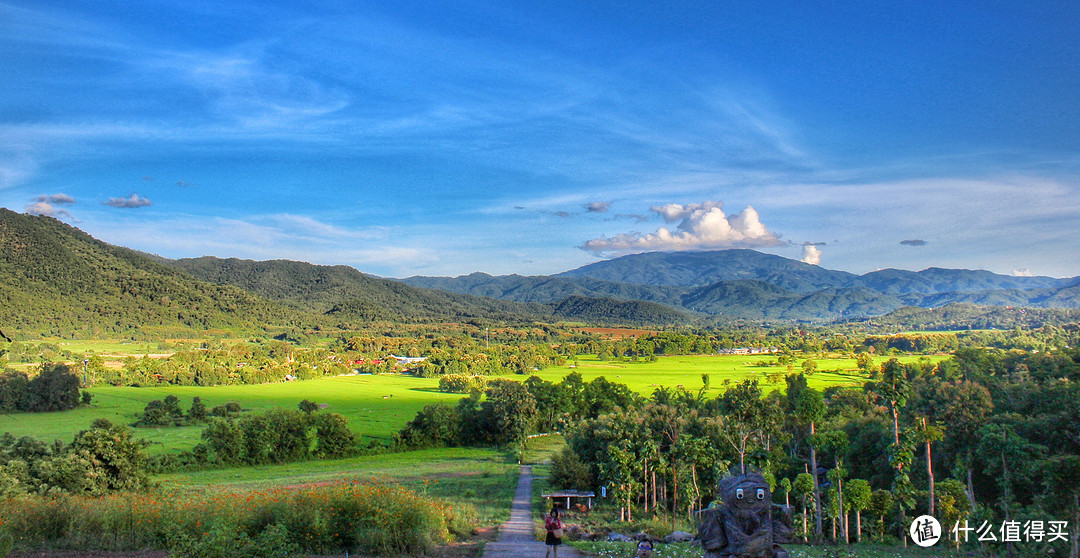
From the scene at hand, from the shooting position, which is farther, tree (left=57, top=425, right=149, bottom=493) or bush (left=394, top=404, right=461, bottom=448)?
bush (left=394, top=404, right=461, bottom=448)

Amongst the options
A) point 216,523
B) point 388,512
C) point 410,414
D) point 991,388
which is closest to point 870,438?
point 991,388

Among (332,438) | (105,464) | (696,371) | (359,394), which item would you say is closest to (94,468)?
(105,464)

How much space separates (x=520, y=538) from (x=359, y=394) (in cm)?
6961

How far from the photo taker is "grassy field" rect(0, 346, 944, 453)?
Result: 2256 inches

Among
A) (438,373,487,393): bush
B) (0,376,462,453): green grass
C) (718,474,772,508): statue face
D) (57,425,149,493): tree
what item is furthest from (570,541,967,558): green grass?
(438,373,487,393): bush

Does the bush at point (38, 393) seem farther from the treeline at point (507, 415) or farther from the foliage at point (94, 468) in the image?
the foliage at point (94, 468)

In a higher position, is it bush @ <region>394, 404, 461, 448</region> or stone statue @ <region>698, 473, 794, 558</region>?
stone statue @ <region>698, 473, 794, 558</region>

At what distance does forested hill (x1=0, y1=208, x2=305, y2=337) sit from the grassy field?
201 ft

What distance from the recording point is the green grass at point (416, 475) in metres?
30.9

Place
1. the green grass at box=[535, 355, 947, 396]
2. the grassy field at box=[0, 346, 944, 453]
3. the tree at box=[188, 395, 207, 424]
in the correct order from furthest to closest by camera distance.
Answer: the green grass at box=[535, 355, 947, 396], the tree at box=[188, 395, 207, 424], the grassy field at box=[0, 346, 944, 453]

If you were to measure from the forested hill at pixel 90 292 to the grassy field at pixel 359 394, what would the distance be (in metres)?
61.2

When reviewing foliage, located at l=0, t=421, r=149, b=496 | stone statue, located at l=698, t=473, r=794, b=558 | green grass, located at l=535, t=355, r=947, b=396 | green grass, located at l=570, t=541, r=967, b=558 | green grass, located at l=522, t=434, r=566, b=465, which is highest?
stone statue, located at l=698, t=473, r=794, b=558

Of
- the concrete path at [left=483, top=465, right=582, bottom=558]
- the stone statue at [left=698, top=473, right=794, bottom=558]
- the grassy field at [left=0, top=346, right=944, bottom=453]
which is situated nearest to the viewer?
the stone statue at [left=698, top=473, right=794, bottom=558]

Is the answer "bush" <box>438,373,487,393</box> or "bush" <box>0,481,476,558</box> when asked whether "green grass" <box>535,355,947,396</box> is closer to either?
"bush" <box>438,373,487,393</box>
